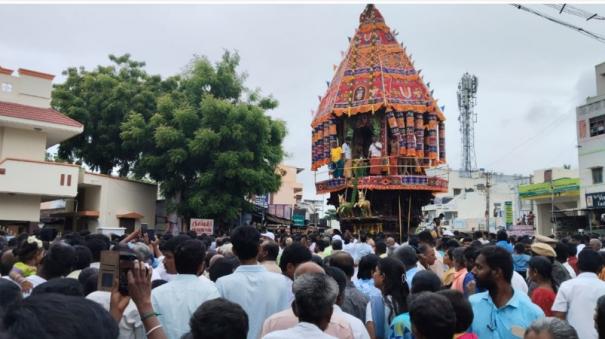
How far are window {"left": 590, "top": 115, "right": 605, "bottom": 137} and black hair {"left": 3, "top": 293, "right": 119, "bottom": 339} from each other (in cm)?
3448

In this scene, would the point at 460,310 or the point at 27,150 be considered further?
the point at 27,150

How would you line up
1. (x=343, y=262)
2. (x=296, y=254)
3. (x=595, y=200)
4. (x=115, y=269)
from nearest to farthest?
(x=115, y=269)
(x=296, y=254)
(x=343, y=262)
(x=595, y=200)

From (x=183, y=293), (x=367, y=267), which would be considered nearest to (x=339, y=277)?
(x=367, y=267)

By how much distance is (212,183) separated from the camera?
26750mm

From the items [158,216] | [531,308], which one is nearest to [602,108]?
[158,216]

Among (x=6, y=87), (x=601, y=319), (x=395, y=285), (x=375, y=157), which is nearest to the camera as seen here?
(x=601, y=319)

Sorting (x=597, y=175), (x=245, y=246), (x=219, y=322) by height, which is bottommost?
(x=219, y=322)

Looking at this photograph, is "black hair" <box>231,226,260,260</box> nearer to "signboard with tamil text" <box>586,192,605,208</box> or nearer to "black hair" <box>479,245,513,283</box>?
"black hair" <box>479,245,513,283</box>

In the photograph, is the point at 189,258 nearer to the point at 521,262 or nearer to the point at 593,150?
the point at 521,262

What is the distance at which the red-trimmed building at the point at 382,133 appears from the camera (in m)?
27.8

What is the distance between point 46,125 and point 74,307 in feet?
75.1

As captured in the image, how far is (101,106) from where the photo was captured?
1176 inches

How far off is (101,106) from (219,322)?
29571mm

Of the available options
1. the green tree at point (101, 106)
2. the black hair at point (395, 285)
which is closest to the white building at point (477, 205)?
the green tree at point (101, 106)
